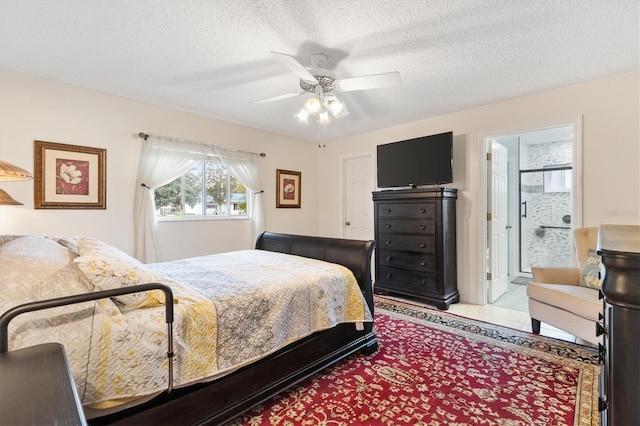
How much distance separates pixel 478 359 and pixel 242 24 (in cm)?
307

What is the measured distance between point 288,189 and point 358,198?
1.21m

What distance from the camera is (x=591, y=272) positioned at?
2645 mm

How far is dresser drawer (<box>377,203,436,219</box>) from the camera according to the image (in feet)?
Result: 12.2

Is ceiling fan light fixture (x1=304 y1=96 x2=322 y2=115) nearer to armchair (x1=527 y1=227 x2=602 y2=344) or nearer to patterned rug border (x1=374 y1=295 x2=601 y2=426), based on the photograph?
patterned rug border (x1=374 y1=295 x2=601 y2=426)

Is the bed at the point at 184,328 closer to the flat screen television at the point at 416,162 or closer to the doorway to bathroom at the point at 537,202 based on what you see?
the flat screen television at the point at 416,162

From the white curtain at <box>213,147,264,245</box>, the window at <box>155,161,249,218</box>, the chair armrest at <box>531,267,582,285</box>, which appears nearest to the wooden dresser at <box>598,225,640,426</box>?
the chair armrest at <box>531,267,582,285</box>

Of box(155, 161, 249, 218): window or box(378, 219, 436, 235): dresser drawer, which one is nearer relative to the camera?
box(378, 219, 436, 235): dresser drawer

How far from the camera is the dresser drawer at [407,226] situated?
372 centimetres

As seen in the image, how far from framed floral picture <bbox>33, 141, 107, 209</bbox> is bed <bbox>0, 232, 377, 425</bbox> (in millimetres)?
1313

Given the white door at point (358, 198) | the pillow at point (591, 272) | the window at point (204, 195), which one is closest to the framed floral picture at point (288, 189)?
the window at point (204, 195)

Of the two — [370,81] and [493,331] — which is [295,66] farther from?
[493,331]

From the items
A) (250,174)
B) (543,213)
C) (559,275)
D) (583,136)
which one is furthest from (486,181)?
(250,174)

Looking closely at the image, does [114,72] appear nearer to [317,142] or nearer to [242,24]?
[242,24]

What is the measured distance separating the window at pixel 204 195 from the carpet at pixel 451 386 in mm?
2810
